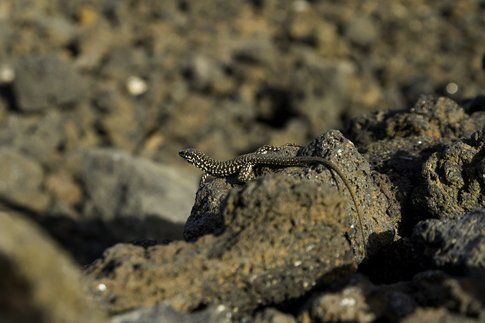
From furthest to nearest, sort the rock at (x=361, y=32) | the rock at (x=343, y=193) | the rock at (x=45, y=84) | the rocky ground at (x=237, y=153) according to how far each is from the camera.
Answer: the rock at (x=361, y=32), the rock at (x=45, y=84), the rock at (x=343, y=193), the rocky ground at (x=237, y=153)

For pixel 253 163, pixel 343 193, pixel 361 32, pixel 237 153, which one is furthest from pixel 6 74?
pixel 343 193

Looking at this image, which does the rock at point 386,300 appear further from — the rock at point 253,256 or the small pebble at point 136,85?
the small pebble at point 136,85

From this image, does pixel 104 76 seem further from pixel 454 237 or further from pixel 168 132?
pixel 454 237

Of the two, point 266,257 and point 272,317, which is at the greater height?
point 266,257

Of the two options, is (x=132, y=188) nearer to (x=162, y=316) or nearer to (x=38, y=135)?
(x=38, y=135)

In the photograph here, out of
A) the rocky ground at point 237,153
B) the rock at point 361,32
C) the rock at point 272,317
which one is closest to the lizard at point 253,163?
the rocky ground at point 237,153

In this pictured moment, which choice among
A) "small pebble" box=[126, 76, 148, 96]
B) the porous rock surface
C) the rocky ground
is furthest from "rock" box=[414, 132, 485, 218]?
"small pebble" box=[126, 76, 148, 96]

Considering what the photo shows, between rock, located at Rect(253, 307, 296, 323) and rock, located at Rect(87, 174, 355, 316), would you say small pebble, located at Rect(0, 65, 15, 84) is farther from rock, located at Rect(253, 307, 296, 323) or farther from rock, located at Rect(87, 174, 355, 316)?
rock, located at Rect(253, 307, 296, 323)

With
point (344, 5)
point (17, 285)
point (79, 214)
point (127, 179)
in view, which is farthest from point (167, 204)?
point (344, 5)

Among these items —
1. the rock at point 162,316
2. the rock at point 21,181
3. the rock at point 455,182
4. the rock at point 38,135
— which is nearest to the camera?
the rock at point 162,316
